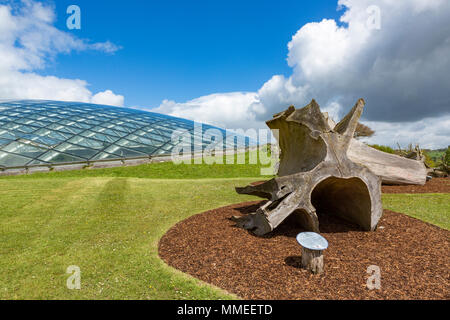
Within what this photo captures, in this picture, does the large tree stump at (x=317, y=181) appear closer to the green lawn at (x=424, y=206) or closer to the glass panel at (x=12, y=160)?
the green lawn at (x=424, y=206)

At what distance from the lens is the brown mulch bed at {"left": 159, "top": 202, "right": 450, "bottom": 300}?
150 inches

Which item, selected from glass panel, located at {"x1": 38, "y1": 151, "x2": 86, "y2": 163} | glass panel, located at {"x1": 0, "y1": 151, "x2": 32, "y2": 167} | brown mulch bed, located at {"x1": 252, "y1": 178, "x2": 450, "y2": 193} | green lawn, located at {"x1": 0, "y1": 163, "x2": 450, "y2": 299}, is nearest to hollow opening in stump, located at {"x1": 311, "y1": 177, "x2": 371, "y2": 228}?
green lawn, located at {"x1": 0, "y1": 163, "x2": 450, "y2": 299}

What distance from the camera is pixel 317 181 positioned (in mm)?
5617

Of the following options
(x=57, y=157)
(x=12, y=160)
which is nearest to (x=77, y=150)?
(x=57, y=157)

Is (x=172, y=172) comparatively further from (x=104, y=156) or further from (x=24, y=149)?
(x=24, y=149)

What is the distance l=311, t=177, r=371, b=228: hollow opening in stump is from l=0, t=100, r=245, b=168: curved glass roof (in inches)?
739

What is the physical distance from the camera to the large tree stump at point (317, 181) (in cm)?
561

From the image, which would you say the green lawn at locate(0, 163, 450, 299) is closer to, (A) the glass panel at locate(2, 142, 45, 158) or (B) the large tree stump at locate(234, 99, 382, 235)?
(B) the large tree stump at locate(234, 99, 382, 235)

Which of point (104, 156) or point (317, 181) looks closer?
point (317, 181)

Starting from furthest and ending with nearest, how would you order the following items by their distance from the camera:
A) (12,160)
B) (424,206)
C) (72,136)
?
(72,136) < (12,160) < (424,206)

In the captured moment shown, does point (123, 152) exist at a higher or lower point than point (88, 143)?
lower

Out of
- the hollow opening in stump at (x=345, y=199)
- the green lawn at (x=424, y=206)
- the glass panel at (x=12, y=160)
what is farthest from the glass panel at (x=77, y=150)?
the green lawn at (x=424, y=206)

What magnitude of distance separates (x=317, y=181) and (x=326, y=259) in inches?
68.8
